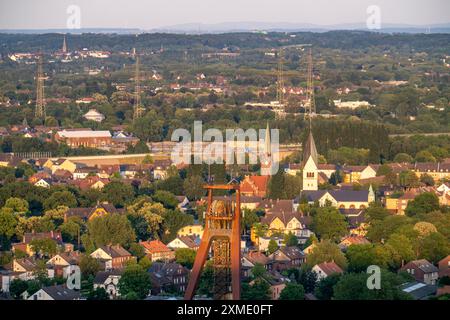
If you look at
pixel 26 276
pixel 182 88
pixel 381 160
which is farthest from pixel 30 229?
pixel 182 88

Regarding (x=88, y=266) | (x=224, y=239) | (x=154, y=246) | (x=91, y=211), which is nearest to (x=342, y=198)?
(x=91, y=211)

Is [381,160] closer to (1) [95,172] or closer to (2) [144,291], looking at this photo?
(1) [95,172]

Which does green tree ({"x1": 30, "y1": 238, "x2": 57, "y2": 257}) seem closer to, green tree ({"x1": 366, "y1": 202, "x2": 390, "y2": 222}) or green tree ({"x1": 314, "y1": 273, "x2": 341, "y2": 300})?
green tree ({"x1": 314, "y1": 273, "x2": 341, "y2": 300})

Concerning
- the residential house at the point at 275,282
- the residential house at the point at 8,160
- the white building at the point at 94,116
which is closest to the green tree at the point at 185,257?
the residential house at the point at 275,282

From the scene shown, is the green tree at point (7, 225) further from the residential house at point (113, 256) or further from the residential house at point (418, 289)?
the residential house at point (418, 289)

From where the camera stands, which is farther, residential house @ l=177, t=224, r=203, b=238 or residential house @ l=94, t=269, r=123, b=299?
residential house @ l=177, t=224, r=203, b=238

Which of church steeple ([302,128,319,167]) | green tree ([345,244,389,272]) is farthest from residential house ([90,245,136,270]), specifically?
church steeple ([302,128,319,167])

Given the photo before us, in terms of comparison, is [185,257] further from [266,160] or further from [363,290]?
[266,160]
